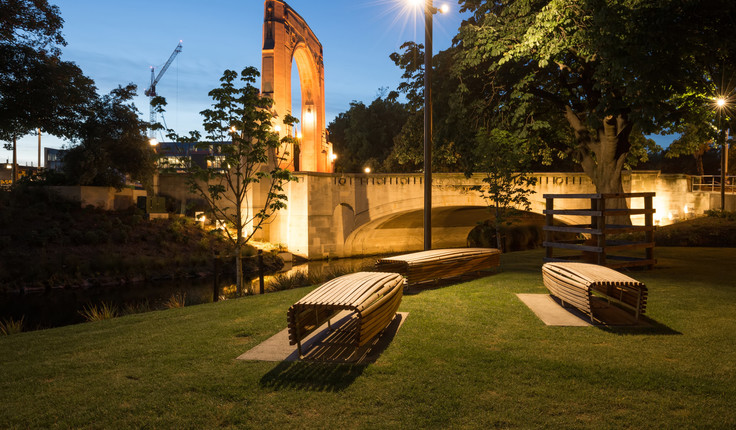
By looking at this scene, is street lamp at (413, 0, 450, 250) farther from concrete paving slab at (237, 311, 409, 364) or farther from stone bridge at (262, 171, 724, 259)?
stone bridge at (262, 171, 724, 259)

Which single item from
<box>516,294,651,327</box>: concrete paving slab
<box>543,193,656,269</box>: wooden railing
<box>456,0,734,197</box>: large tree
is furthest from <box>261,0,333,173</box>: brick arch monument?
<box>516,294,651,327</box>: concrete paving slab

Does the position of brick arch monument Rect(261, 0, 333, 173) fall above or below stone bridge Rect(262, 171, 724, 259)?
above

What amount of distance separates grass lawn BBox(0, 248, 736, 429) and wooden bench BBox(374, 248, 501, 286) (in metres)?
1.64

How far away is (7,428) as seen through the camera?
343 cm

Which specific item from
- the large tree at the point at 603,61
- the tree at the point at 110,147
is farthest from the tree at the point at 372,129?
the large tree at the point at 603,61

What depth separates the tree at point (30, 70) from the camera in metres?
21.2

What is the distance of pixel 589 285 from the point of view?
5.84 m

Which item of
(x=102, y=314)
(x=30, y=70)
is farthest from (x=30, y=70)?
(x=102, y=314)

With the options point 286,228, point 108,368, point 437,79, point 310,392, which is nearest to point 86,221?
point 286,228

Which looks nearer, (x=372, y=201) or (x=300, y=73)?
(x=372, y=201)

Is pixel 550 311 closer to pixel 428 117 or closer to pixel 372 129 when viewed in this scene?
pixel 428 117

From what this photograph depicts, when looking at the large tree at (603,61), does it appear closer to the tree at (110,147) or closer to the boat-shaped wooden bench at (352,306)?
the boat-shaped wooden bench at (352,306)

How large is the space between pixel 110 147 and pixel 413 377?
98.1 ft

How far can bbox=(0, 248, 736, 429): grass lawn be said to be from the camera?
3438mm
